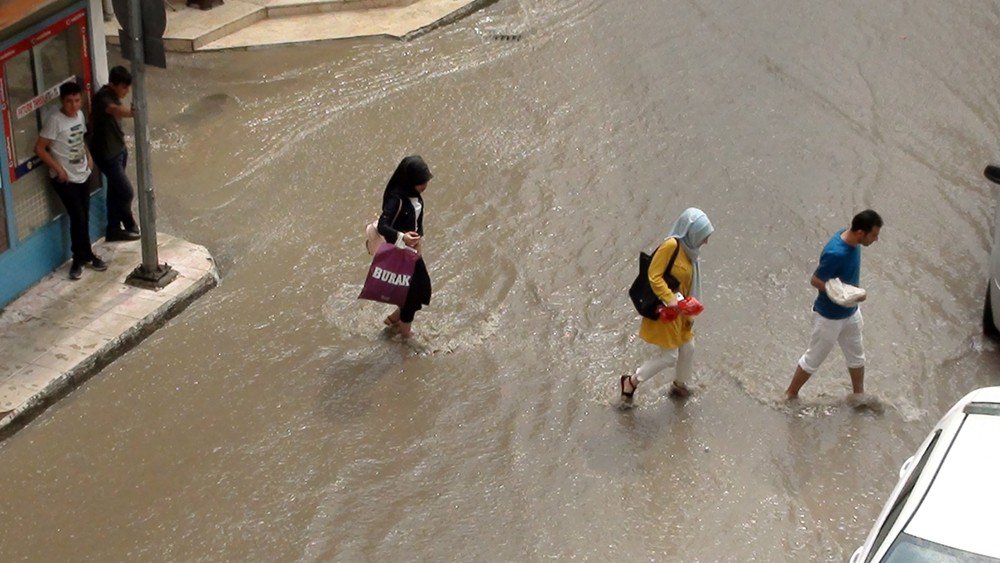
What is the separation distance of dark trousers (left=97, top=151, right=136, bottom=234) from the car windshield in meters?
6.93

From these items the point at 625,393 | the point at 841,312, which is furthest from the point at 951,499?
the point at 625,393

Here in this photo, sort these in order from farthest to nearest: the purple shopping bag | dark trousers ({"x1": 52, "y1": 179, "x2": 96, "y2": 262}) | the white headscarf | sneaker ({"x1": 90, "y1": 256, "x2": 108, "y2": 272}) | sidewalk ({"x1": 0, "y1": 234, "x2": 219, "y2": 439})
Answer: sneaker ({"x1": 90, "y1": 256, "x2": 108, "y2": 272}) < dark trousers ({"x1": 52, "y1": 179, "x2": 96, "y2": 262}) < the purple shopping bag < sidewalk ({"x1": 0, "y1": 234, "x2": 219, "y2": 439}) < the white headscarf

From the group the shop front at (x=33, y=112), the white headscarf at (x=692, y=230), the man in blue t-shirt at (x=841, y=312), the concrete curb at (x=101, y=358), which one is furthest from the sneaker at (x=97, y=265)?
the man in blue t-shirt at (x=841, y=312)

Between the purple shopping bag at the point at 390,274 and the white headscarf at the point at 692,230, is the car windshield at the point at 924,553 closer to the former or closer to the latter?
the white headscarf at the point at 692,230

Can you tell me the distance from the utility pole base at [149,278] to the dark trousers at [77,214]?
0.41 m

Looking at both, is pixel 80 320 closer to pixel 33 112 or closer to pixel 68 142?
pixel 68 142

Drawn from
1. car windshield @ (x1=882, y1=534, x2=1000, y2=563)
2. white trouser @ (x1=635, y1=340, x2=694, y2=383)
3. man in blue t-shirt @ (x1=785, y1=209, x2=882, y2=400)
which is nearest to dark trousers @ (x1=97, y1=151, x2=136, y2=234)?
white trouser @ (x1=635, y1=340, x2=694, y2=383)

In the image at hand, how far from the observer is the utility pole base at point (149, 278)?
1051 cm

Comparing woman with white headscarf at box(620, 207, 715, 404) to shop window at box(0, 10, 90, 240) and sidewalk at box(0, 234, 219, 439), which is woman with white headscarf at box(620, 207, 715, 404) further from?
shop window at box(0, 10, 90, 240)

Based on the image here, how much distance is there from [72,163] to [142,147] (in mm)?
667

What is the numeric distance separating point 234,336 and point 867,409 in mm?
4554

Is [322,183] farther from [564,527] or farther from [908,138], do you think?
[908,138]

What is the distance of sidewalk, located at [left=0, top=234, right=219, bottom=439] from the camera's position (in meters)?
9.32

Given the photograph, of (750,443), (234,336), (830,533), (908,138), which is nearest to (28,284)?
(234,336)
